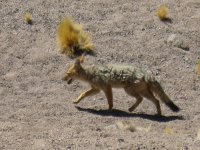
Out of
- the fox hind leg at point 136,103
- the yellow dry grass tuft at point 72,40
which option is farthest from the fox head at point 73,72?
the yellow dry grass tuft at point 72,40

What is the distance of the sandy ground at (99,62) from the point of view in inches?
378

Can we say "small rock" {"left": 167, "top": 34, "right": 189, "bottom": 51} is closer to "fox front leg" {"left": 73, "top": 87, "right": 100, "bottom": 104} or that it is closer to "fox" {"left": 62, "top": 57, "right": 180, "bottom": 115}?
"fox" {"left": 62, "top": 57, "right": 180, "bottom": 115}

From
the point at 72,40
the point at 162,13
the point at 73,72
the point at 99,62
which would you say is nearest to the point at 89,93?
the point at 73,72

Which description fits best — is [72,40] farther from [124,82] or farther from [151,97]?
[151,97]

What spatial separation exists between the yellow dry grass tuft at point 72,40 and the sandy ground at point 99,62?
0.22m

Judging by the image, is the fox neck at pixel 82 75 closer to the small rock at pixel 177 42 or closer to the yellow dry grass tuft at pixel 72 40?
the yellow dry grass tuft at pixel 72 40

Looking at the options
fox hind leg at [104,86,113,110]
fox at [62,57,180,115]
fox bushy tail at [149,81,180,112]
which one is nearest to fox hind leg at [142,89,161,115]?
fox at [62,57,180,115]

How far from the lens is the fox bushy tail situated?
12305 mm

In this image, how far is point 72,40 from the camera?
15.7 meters

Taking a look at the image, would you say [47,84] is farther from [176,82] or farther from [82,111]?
[176,82]

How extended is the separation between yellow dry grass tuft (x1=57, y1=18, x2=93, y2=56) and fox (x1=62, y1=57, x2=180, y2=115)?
2.58 meters

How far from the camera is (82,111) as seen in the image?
40.5 feet

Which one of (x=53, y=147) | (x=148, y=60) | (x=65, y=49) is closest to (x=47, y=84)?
(x=65, y=49)

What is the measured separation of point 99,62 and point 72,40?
39.0 inches
